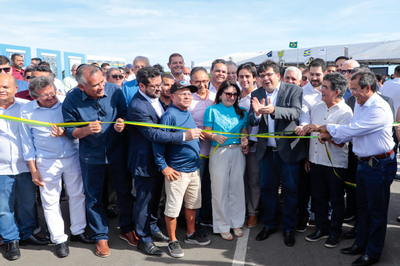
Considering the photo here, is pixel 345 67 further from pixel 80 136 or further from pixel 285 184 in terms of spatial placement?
pixel 80 136

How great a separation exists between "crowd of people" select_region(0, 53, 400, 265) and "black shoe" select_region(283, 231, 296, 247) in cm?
2

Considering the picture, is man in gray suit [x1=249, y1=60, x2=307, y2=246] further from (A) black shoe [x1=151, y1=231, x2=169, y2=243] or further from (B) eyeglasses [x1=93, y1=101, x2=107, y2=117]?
(B) eyeglasses [x1=93, y1=101, x2=107, y2=117]

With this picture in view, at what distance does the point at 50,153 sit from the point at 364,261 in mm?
3987

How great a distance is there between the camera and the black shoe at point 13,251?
3604mm

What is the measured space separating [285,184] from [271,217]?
0.54 metres

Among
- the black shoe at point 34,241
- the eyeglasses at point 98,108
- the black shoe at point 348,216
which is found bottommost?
the black shoe at point 34,241

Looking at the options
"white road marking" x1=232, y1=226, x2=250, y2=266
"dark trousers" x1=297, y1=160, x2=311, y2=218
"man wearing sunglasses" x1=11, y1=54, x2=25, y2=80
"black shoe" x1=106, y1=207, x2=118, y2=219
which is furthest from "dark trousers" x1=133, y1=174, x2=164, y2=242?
"man wearing sunglasses" x1=11, y1=54, x2=25, y2=80

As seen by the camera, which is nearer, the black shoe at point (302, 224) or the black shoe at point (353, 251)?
the black shoe at point (353, 251)

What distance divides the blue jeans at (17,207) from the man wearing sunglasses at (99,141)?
82cm

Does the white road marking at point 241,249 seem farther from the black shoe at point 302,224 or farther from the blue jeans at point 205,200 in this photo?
the black shoe at point 302,224

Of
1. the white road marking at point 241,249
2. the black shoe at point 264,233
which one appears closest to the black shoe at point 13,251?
the white road marking at point 241,249

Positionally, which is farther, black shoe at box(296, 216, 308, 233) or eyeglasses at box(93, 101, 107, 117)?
Result: black shoe at box(296, 216, 308, 233)

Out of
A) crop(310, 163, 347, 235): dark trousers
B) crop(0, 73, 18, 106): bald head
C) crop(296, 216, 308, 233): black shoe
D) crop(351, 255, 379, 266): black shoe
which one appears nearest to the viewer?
crop(351, 255, 379, 266): black shoe

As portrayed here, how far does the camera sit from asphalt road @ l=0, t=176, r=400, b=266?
11.2ft
